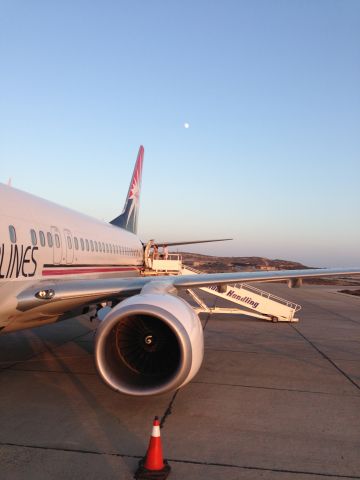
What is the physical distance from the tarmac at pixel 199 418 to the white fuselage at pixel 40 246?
1.44m

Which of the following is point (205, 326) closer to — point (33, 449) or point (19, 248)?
point (19, 248)

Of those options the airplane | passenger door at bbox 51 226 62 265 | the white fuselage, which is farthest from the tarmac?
passenger door at bbox 51 226 62 265

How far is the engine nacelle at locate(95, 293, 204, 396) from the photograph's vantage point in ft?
17.3

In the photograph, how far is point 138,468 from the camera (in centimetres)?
404

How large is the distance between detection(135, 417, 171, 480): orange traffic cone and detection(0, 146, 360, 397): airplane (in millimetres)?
1198

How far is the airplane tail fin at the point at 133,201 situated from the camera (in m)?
18.4

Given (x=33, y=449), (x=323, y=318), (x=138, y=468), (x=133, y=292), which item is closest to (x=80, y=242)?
(x=133, y=292)

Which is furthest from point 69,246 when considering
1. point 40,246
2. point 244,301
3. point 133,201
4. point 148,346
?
point 133,201

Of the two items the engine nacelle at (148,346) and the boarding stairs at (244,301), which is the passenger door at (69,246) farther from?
the boarding stairs at (244,301)

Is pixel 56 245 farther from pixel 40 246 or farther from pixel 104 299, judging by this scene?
pixel 104 299

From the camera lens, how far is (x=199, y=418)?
547 cm

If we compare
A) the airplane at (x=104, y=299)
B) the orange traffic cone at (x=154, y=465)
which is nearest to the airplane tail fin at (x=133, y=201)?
the airplane at (x=104, y=299)

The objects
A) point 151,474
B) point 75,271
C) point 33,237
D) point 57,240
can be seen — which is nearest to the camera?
point 151,474

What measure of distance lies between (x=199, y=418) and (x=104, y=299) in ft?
8.10
